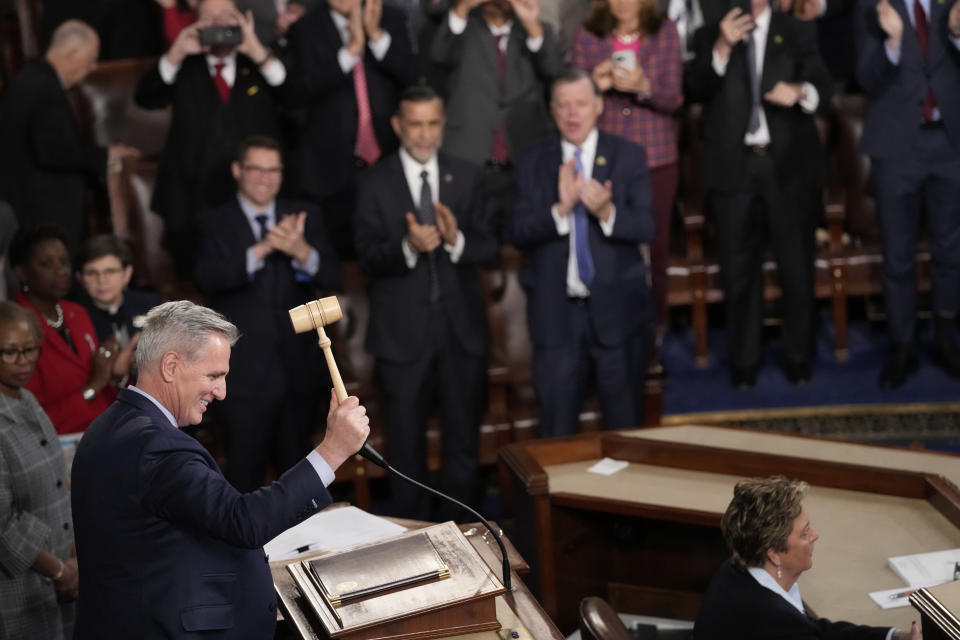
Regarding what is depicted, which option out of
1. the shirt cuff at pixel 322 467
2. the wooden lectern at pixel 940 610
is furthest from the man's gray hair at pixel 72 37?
the wooden lectern at pixel 940 610

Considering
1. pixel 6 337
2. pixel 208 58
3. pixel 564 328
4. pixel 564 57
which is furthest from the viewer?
pixel 564 57

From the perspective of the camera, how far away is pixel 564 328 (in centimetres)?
496

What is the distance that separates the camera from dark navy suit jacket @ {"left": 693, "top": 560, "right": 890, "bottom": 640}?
284 centimetres

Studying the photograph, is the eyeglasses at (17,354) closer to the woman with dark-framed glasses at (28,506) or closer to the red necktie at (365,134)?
the woman with dark-framed glasses at (28,506)

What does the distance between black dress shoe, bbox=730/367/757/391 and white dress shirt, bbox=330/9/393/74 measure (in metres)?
2.03

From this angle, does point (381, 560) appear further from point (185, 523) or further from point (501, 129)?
point (501, 129)

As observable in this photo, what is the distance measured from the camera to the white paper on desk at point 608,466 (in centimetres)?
408

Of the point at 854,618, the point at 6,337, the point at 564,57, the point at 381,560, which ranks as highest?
the point at 564,57

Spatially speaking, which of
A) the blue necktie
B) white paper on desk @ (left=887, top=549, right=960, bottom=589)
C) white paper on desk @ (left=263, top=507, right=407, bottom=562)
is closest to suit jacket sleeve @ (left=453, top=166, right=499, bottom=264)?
the blue necktie

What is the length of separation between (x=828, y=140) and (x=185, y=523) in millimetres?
4512

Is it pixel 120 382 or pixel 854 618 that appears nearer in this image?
pixel 854 618

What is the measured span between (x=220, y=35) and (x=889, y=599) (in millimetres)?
3382

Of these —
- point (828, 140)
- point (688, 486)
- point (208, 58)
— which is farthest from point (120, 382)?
point (828, 140)

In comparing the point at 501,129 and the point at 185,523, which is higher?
the point at 501,129
